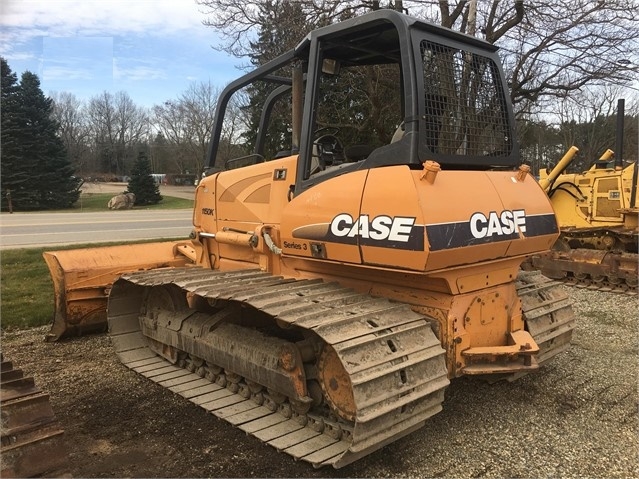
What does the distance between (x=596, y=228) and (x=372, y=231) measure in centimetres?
909

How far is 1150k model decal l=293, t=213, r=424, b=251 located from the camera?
3.15 metres

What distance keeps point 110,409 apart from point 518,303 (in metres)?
3.46

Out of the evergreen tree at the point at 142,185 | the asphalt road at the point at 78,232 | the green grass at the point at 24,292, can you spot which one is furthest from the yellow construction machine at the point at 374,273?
the evergreen tree at the point at 142,185

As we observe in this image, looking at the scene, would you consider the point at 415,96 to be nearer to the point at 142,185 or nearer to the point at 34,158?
the point at 34,158

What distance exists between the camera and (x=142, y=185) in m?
37.1

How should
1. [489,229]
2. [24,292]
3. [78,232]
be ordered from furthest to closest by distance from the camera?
[78,232] → [24,292] → [489,229]

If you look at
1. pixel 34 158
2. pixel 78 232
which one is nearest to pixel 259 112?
pixel 78 232

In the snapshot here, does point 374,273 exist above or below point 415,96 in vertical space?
below

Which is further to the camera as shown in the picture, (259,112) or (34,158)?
(34,158)

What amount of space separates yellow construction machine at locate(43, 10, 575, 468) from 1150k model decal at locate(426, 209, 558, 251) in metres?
0.01

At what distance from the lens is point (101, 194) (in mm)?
41656

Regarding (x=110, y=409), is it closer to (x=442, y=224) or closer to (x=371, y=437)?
(x=371, y=437)

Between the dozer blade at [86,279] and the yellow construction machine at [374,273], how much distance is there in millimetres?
1505

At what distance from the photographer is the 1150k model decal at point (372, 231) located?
315 cm
